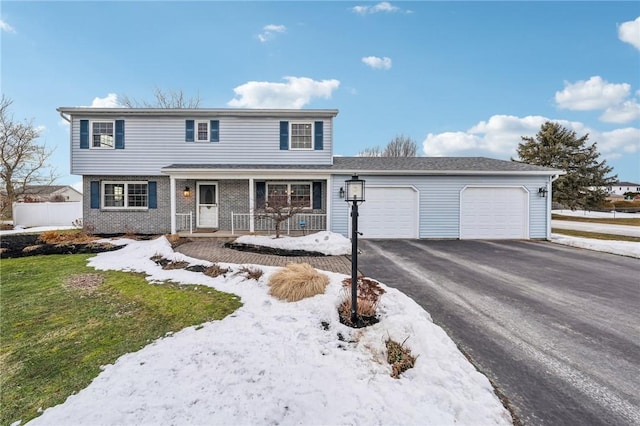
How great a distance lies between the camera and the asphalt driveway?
8.04 feet

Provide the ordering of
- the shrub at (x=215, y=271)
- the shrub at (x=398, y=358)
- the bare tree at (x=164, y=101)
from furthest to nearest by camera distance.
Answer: the bare tree at (x=164, y=101) < the shrub at (x=215, y=271) < the shrub at (x=398, y=358)

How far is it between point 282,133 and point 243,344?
408 inches

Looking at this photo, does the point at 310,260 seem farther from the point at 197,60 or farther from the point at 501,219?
the point at 197,60

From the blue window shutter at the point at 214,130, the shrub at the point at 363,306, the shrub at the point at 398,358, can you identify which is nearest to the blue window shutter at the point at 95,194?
the blue window shutter at the point at 214,130

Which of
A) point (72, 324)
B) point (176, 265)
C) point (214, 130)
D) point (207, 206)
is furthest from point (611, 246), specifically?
point (214, 130)

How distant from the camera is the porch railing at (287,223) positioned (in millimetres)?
11984

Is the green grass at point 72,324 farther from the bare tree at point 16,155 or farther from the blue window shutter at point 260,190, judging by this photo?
the bare tree at point 16,155

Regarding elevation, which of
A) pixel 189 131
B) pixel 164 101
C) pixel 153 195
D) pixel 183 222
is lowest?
pixel 183 222

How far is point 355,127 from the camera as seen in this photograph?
21703 millimetres

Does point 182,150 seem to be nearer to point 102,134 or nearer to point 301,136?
point 102,134

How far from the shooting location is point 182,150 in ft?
40.2


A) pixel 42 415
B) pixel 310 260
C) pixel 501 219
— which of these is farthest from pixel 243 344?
pixel 501 219

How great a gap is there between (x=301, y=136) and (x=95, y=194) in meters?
9.34

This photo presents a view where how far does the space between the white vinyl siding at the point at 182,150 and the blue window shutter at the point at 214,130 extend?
0.16 metres
